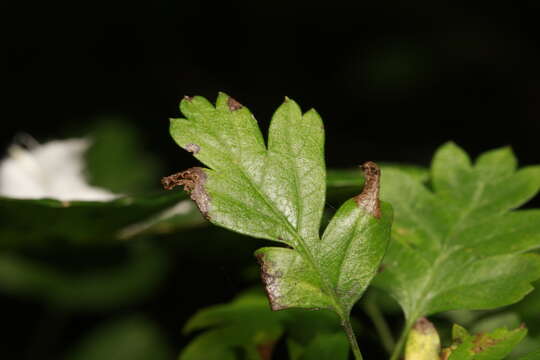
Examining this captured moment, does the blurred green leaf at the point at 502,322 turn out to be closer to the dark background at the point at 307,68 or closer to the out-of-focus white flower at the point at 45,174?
the out-of-focus white flower at the point at 45,174

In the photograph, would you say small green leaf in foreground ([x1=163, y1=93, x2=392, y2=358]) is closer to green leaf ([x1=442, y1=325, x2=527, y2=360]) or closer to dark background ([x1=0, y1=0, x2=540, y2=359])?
green leaf ([x1=442, y1=325, x2=527, y2=360])

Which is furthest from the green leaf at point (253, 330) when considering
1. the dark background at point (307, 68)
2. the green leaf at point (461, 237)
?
the dark background at point (307, 68)

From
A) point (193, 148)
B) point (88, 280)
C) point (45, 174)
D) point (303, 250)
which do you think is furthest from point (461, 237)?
point (88, 280)

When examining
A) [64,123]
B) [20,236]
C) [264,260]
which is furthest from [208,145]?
[64,123]

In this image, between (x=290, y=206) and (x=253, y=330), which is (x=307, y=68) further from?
(x=290, y=206)

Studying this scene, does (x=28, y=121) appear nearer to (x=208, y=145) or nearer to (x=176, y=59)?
(x=176, y=59)

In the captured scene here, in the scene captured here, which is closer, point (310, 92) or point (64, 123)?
point (64, 123)

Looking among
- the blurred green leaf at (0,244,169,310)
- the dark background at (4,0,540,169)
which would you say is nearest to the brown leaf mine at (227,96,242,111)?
the blurred green leaf at (0,244,169,310)
